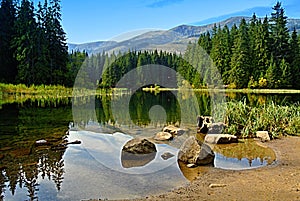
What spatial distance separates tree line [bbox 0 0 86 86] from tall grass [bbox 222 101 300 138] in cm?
3007

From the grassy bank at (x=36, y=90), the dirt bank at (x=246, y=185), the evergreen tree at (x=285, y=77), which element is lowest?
the dirt bank at (x=246, y=185)

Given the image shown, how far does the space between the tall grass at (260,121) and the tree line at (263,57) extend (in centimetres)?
3940

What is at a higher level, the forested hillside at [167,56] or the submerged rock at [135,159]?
the forested hillside at [167,56]

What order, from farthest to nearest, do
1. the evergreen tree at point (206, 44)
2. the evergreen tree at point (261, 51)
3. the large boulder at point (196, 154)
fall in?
the evergreen tree at point (206, 44) < the evergreen tree at point (261, 51) < the large boulder at point (196, 154)

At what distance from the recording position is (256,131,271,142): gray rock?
11083 millimetres

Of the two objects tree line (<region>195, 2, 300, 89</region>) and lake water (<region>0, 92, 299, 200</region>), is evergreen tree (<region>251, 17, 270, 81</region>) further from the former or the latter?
lake water (<region>0, 92, 299, 200</region>)

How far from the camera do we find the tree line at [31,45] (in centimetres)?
3791

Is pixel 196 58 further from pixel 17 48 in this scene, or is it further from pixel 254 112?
pixel 254 112

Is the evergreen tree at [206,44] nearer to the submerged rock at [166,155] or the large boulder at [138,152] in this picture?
the submerged rock at [166,155]

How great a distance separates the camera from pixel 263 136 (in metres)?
11.3

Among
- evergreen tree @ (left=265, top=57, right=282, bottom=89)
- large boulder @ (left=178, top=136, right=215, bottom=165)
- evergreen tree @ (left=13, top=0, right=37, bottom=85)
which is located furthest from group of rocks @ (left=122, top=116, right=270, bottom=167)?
evergreen tree @ (left=265, top=57, right=282, bottom=89)

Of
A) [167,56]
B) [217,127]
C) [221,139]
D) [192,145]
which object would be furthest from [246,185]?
[167,56]

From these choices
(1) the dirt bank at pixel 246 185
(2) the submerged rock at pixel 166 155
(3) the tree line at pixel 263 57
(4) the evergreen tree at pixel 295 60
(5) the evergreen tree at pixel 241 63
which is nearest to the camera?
(1) the dirt bank at pixel 246 185

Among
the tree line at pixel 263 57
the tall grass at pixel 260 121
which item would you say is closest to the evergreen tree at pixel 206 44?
the tree line at pixel 263 57
